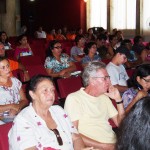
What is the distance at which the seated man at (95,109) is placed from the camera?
3.02 meters

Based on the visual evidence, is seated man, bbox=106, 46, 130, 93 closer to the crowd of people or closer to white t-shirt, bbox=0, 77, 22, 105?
the crowd of people

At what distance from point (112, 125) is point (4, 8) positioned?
42.0ft

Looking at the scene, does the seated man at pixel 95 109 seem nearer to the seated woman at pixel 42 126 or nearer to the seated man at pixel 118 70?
the seated woman at pixel 42 126

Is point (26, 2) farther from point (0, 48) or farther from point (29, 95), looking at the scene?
point (29, 95)

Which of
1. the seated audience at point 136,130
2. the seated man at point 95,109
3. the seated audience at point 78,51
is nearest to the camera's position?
the seated audience at point 136,130

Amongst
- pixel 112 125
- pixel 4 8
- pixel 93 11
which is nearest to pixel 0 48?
pixel 112 125

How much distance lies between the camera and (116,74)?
5.12 m

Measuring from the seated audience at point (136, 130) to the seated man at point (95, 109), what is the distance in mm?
1697

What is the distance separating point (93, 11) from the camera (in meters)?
16.7

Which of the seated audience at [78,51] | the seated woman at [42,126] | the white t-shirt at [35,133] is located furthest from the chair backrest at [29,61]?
the white t-shirt at [35,133]

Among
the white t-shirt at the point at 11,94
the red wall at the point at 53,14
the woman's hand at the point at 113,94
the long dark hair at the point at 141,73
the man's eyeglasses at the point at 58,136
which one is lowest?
the man's eyeglasses at the point at 58,136

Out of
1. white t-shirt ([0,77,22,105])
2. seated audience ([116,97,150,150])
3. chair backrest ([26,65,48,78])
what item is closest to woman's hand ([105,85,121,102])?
white t-shirt ([0,77,22,105])

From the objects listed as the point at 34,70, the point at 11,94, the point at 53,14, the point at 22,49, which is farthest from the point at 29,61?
the point at 53,14

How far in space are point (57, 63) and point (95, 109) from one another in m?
3.07
